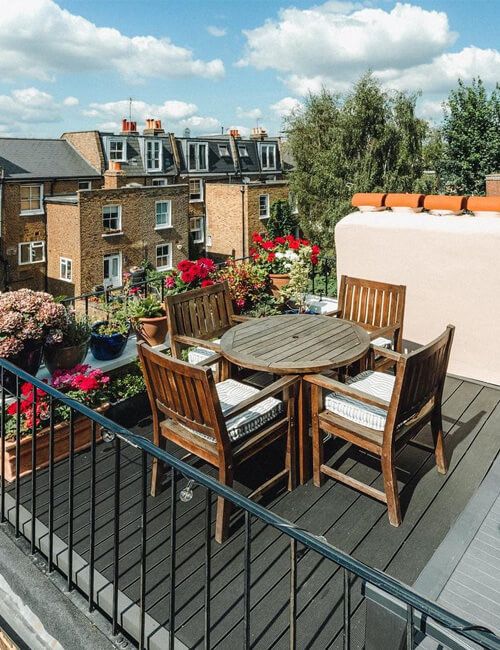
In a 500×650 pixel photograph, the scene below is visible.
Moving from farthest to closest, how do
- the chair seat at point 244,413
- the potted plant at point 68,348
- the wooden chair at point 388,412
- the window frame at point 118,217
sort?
the window frame at point 118,217 < the potted plant at point 68,348 < the chair seat at point 244,413 < the wooden chair at point 388,412

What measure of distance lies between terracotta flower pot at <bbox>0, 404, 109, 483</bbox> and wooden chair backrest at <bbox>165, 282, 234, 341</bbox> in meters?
0.96

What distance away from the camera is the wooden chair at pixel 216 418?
2.76 meters

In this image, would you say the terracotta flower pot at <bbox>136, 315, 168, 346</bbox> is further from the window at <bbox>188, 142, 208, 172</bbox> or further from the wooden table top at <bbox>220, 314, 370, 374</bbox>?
the window at <bbox>188, 142, 208, 172</bbox>

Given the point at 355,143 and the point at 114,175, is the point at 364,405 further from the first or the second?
the point at 114,175

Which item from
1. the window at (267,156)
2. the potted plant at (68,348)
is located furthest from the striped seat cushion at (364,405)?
the window at (267,156)

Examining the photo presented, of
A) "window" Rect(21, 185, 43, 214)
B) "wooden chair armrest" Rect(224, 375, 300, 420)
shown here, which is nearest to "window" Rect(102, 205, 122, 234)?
"window" Rect(21, 185, 43, 214)

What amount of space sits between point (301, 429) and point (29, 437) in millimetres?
1913

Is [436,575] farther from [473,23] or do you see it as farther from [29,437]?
[473,23]

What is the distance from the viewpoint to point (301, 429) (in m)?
3.38

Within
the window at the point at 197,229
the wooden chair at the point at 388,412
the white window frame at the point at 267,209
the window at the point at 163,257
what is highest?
the white window frame at the point at 267,209

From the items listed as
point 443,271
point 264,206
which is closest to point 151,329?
point 443,271

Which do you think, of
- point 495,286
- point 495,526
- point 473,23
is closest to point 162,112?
point 473,23

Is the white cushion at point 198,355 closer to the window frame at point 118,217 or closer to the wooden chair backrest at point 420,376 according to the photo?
the wooden chair backrest at point 420,376

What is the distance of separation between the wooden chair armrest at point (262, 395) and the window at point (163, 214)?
2767cm
